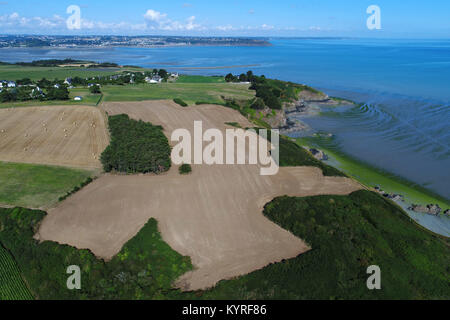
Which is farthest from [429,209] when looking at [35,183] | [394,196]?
[35,183]

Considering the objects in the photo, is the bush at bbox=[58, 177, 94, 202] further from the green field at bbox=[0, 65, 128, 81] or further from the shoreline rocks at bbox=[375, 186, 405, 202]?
the green field at bbox=[0, 65, 128, 81]

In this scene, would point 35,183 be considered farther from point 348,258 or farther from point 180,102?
point 180,102

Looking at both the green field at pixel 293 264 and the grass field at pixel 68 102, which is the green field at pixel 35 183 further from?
the grass field at pixel 68 102

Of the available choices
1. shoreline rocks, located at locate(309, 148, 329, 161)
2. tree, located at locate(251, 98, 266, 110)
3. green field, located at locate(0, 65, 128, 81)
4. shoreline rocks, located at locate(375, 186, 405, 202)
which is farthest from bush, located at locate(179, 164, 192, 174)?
green field, located at locate(0, 65, 128, 81)

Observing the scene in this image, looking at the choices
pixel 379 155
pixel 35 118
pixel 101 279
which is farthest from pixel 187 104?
pixel 101 279

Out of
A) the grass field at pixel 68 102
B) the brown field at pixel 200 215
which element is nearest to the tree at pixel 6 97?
the grass field at pixel 68 102

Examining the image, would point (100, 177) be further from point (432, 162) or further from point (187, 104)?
point (432, 162)
